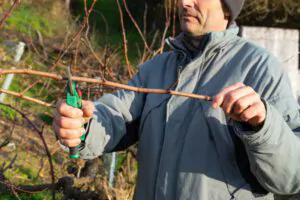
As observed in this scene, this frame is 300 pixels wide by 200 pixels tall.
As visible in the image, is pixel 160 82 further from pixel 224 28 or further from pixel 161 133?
pixel 224 28

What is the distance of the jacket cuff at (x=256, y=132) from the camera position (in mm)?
1498

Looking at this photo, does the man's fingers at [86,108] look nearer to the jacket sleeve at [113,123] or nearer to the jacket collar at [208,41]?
the jacket sleeve at [113,123]

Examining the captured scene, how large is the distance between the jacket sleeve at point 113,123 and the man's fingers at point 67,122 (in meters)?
0.25

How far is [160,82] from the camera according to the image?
2.11 metres

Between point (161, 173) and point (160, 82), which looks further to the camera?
point (160, 82)

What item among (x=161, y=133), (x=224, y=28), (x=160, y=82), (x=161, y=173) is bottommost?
(x=161, y=173)

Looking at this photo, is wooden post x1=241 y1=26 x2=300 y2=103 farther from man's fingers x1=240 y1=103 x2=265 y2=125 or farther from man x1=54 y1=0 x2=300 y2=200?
man's fingers x1=240 y1=103 x2=265 y2=125

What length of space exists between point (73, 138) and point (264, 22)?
34.8ft

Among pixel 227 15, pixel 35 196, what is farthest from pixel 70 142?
pixel 35 196

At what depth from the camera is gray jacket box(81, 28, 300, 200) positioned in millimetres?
1633

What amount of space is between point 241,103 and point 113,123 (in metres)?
0.80

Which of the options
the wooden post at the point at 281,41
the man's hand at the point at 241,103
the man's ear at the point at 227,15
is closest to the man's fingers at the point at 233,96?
the man's hand at the point at 241,103

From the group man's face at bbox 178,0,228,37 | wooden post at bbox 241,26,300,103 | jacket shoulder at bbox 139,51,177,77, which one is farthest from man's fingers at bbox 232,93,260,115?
wooden post at bbox 241,26,300,103

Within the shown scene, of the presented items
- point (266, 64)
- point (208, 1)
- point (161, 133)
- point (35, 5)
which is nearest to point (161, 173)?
point (161, 133)
